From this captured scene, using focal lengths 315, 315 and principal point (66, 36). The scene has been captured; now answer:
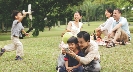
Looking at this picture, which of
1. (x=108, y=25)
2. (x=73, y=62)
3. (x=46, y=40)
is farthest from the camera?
(x=46, y=40)

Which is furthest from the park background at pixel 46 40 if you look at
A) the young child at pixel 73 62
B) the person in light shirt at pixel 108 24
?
the young child at pixel 73 62

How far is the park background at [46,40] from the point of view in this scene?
8.88 metres

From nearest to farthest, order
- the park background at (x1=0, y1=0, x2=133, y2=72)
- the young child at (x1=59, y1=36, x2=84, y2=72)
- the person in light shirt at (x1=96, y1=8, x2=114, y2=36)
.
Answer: the young child at (x1=59, y1=36, x2=84, y2=72)
the park background at (x1=0, y1=0, x2=133, y2=72)
the person in light shirt at (x1=96, y1=8, x2=114, y2=36)

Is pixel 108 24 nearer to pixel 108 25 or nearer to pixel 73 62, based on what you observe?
pixel 108 25

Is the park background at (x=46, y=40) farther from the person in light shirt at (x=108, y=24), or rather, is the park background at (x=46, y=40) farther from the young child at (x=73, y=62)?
the young child at (x=73, y=62)

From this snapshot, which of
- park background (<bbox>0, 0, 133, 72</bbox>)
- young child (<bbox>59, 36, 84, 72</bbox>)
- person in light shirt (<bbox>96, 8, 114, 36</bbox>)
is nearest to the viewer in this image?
young child (<bbox>59, 36, 84, 72</bbox>)

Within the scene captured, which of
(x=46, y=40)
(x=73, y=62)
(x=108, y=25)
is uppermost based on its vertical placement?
(x=108, y=25)

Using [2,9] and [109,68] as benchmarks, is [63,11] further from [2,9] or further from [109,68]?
[109,68]

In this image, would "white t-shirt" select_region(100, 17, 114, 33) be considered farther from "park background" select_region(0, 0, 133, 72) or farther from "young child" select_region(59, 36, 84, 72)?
Answer: "young child" select_region(59, 36, 84, 72)

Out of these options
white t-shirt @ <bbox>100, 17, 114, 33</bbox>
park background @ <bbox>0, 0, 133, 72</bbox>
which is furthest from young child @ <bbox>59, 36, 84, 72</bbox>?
white t-shirt @ <bbox>100, 17, 114, 33</bbox>

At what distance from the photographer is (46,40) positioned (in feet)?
61.7

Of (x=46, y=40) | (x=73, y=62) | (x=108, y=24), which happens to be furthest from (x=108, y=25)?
(x=73, y=62)

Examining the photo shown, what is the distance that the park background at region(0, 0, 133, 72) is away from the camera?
8.88 metres

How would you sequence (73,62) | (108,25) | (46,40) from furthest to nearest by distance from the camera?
(46,40), (108,25), (73,62)
